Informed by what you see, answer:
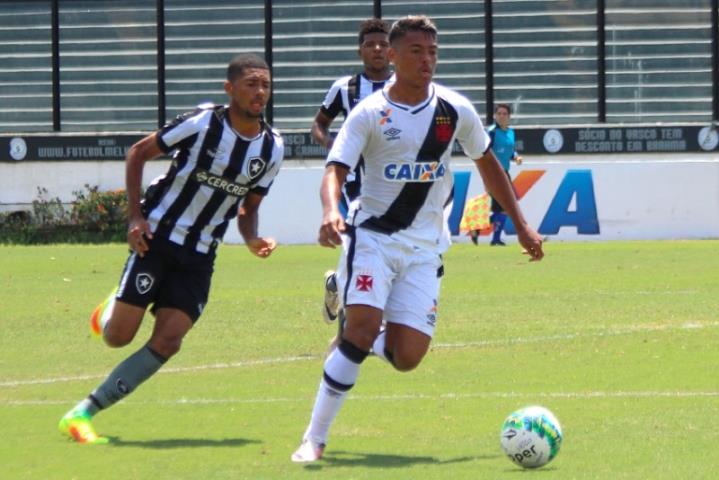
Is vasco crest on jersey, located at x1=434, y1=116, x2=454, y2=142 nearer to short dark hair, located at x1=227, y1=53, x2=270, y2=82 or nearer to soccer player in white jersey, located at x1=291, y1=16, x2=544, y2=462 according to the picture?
soccer player in white jersey, located at x1=291, y1=16, x2=544, y2=462

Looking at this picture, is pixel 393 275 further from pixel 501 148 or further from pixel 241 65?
pixel 501 148

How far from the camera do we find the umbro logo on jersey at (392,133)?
806 centimetres

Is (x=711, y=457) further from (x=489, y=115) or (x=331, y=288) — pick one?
(x=489, y=115)

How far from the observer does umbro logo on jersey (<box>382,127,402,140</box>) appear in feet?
26.5

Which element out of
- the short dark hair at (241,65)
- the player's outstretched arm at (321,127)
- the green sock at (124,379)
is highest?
the short dark hair at (241,65)

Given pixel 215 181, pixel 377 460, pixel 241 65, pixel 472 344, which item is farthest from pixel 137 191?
pixel 472 344

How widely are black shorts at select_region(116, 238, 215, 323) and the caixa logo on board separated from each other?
17.4 meters

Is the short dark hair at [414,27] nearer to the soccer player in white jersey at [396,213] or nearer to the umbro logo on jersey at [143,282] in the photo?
the soccer player in white jersey at [396,213]

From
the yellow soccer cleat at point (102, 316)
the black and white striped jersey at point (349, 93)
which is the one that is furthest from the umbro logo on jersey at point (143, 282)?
the black and white striped jersey at point (349, 93)

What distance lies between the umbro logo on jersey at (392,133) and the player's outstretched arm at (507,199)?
26.3 inches

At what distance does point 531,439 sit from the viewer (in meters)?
7.41

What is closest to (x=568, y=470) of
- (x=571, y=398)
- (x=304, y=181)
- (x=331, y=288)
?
(x=571, y=398)

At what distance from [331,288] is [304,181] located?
15581mm

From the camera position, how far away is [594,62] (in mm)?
Result: 32000
